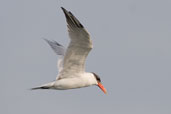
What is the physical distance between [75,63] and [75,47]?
71 centimetres

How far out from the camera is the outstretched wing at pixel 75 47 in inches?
502

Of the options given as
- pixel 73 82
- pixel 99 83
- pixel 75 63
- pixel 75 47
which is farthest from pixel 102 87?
pixel 75 47

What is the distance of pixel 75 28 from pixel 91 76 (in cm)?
206

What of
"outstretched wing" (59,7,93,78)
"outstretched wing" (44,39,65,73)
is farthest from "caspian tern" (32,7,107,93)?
"outstretched wing" (44,39,65,73)

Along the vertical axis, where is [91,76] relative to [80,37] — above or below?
below

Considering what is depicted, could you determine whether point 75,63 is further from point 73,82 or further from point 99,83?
point 99,83

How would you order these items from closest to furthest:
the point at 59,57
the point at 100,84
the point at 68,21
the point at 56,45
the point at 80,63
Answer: the point at 68,21 → the point at 80,63 → the point at 100,84 → the point at 59,57 → the point at 56,45

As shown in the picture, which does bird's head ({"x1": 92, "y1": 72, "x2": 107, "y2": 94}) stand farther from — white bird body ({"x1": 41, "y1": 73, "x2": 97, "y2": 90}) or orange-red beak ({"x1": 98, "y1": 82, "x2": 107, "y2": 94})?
white bird body ({"x1": 41, "y1": 73, "x2": 97, "y2": 90})

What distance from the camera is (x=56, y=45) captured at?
17234 mm

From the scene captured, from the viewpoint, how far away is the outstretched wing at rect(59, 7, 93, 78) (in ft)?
41.9

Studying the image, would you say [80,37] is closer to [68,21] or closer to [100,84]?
[68,21]

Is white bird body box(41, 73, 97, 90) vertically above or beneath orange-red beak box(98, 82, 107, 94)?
above

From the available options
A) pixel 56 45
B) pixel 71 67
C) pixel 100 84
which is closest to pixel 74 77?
pixel 71 67

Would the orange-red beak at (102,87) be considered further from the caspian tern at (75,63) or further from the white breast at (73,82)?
the white breast at (73,82)
